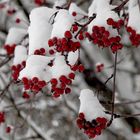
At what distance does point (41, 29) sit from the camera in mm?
2584

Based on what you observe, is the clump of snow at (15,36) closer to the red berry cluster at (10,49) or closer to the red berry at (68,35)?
the red berry cluster at (10,49)

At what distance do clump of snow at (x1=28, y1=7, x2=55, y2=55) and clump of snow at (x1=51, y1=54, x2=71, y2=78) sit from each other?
17cm

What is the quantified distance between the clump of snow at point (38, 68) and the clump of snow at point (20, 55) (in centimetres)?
55

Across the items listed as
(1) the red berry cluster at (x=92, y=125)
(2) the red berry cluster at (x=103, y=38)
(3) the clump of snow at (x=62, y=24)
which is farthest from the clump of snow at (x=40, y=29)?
(1) the red berry cluster at (x=92, y=125)

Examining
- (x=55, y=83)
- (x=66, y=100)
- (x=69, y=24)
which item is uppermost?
(x=69, y=24)

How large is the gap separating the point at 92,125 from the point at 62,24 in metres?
0.63

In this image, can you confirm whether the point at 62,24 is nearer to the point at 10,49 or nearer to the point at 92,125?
the point at 92,125

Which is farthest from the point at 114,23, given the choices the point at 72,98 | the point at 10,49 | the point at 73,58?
the point at 72,98

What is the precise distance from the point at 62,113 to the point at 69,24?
15.3ft

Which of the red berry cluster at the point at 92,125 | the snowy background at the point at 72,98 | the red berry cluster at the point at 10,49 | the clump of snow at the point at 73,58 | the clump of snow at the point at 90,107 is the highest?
the clump of snow at the point at 73,58

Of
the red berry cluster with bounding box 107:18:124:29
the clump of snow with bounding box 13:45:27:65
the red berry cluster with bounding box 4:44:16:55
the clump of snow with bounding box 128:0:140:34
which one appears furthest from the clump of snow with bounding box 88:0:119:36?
the red berry cluster with bounding box 4:44:16:55

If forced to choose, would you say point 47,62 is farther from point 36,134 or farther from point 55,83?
point 36,134

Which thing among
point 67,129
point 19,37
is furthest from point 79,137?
point 19,37

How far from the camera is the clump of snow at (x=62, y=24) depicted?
228 centimetres
